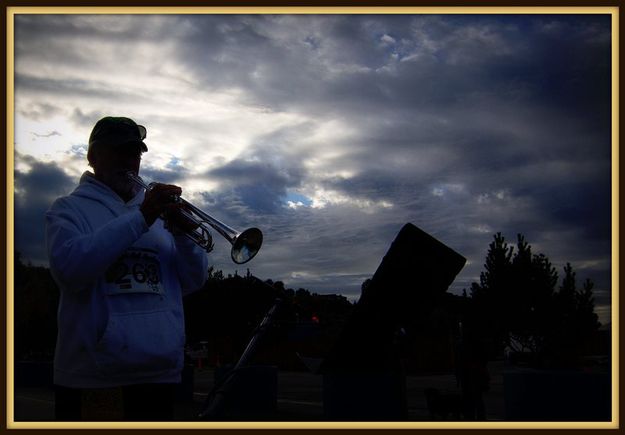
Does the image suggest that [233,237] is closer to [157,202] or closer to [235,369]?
[157,202]

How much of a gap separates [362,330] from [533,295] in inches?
1502

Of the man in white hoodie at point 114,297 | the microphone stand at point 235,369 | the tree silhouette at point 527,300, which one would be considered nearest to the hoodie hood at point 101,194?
the man in white hoodie at point 114,297

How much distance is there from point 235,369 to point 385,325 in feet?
8.27

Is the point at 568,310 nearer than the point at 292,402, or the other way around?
the point at 292,402

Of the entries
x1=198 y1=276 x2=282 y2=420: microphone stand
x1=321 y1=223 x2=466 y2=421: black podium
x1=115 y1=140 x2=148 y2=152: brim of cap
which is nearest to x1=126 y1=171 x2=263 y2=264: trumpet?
x1=115 y1=140 x2=148 y2=152: brim of cap

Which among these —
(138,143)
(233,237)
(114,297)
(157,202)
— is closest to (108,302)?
(114,297)

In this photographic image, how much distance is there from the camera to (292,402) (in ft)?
59.3

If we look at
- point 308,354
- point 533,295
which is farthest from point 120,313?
point 533,295

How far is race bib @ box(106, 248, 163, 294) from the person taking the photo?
2.66 m

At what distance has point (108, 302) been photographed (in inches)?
103

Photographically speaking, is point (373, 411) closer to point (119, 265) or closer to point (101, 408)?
point (101, 408)

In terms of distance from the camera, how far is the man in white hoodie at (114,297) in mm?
2551

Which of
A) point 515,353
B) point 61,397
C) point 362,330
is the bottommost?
point 515,353

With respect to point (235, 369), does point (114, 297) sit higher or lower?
higher
